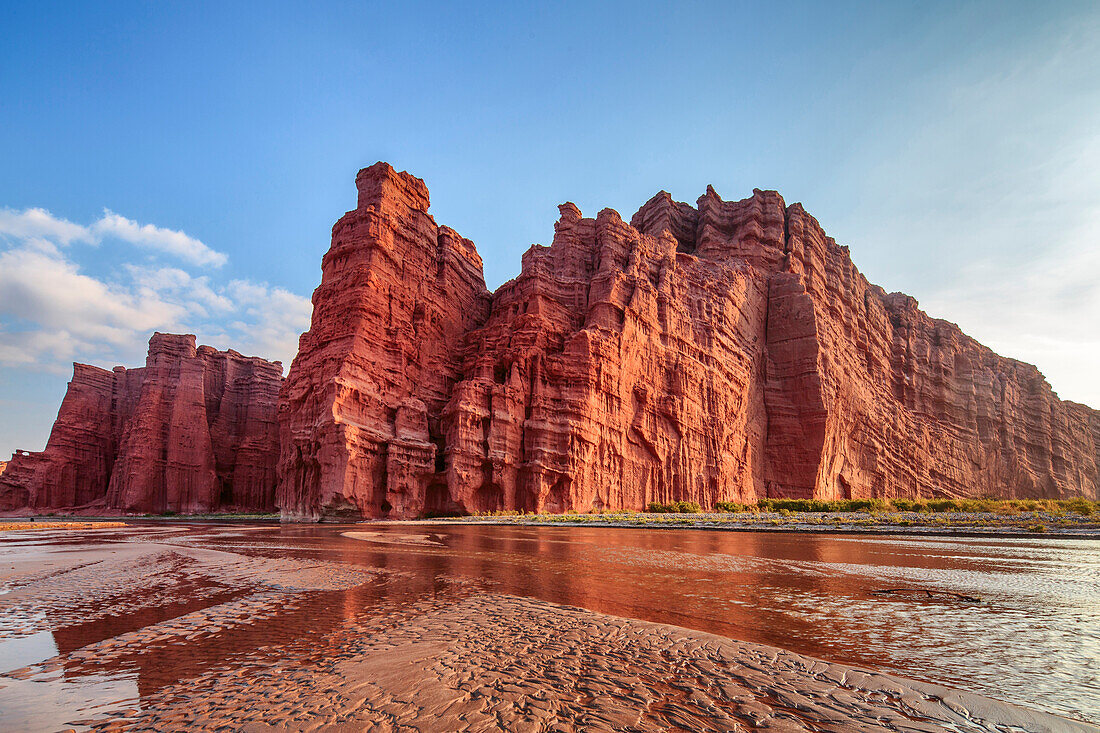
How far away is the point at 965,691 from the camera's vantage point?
3656mm

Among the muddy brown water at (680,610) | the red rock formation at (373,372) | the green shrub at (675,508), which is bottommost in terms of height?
the green shrub at (675,508)

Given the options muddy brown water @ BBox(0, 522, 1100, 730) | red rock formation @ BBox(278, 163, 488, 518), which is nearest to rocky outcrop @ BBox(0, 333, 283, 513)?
red rock formation @ BBox(278, 163, 488, 518)

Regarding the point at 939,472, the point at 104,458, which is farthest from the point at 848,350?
the point at 104,458

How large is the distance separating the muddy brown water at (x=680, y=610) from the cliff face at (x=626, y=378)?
94.5 ft

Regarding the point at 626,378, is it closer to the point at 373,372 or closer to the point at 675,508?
the point at 675,508

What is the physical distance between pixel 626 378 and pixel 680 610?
43.3 metres

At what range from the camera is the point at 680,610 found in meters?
6.59

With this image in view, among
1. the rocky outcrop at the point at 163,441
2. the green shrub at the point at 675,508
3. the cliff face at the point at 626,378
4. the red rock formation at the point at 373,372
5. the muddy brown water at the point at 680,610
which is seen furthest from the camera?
the rocky outcrop at the point at 163,441

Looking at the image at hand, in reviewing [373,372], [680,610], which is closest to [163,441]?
[373,372]

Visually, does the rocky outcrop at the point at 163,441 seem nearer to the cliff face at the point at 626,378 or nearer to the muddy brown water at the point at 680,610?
the cliff face at the point at 626,378

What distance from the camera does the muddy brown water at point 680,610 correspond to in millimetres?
4035

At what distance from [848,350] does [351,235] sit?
65259 millimetres

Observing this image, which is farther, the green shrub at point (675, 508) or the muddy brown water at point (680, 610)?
the green shrub at point (675, 508)

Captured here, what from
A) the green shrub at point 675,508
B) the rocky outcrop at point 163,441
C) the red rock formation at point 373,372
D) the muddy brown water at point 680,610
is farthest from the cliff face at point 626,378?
the muddy brown water at point 680,610
